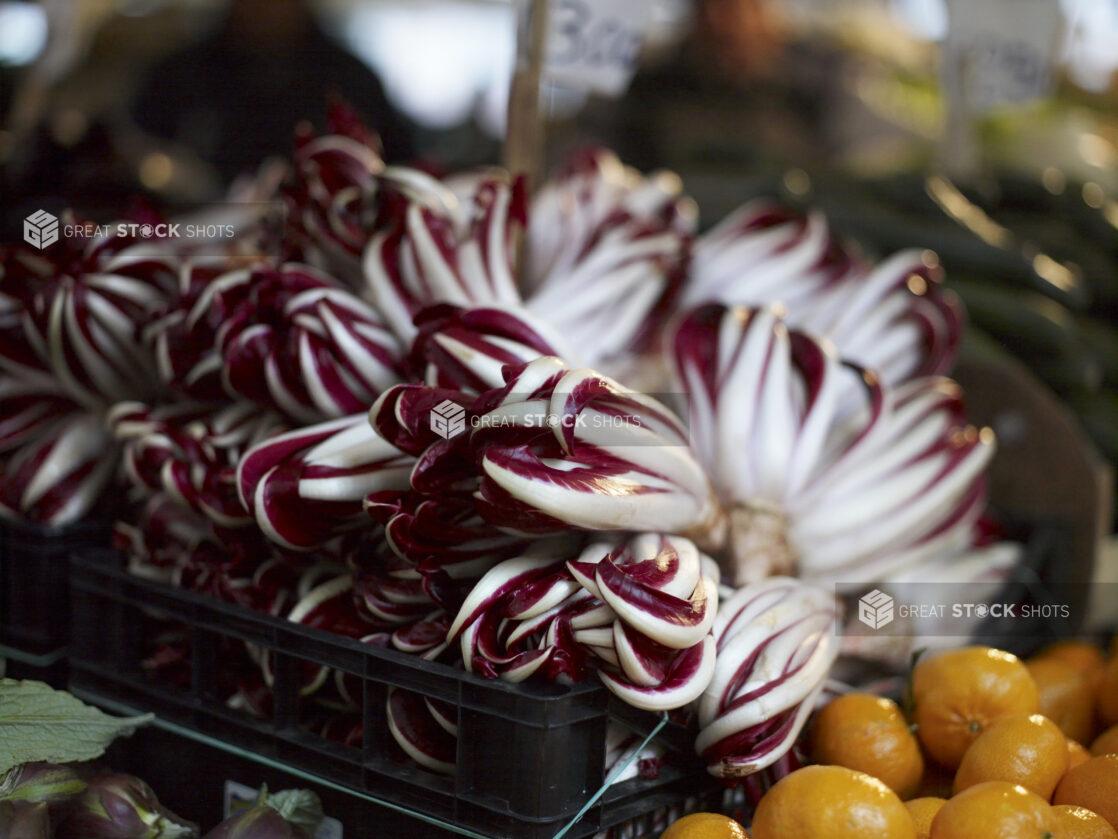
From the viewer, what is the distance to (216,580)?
1.10 meters

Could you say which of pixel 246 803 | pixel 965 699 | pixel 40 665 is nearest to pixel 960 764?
pixel 965 699

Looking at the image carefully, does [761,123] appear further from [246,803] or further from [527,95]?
[246,803]

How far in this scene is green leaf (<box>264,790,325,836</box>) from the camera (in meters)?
0.94

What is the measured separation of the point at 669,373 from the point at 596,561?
0.38 meters

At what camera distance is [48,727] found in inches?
35.1

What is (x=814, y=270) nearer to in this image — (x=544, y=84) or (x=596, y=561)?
(x=544, y=84)

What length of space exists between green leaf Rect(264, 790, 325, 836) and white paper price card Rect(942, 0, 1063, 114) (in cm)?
184

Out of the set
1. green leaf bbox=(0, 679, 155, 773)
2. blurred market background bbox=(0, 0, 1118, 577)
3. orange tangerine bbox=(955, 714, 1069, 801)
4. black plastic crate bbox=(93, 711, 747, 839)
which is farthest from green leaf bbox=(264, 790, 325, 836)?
blurred market background bbox=(0, 0, 1118, 577)

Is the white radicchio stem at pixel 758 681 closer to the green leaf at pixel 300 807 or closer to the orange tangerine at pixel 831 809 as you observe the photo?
the orange tangerine at pixel 831 809

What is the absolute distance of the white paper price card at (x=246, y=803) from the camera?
3.25 feet

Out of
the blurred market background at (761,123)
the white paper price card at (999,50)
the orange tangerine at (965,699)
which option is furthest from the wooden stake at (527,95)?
the white paper price card at (999,50)

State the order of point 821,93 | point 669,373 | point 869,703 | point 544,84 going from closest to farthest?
point 869,703 < point 669,373 < point 544,84 < point 821,93

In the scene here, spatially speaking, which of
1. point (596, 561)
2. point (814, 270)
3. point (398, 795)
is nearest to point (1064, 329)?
point (814, 270)

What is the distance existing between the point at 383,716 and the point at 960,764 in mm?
538
